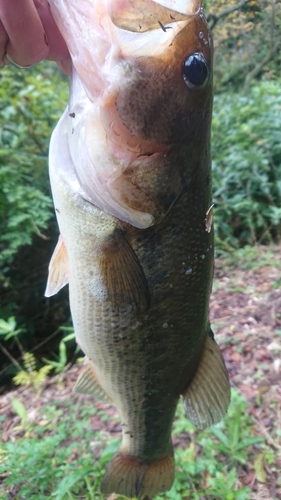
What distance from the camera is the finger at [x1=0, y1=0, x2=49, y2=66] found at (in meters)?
0.98

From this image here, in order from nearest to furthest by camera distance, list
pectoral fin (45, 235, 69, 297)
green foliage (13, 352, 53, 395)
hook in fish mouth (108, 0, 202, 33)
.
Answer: hook in fish mouth (108, 0, 202, 33), pectoral fin (45, 235, 69, 297), green foliage (13, 352, 53, 395)

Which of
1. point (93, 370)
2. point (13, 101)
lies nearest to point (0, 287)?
point (13, 101)

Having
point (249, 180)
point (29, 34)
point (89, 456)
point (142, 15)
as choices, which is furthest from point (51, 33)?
point (249, 180)

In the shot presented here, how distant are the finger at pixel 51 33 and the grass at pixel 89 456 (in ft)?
5.57

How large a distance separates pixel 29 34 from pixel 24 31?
0.01 metres

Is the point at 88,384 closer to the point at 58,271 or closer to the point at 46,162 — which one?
the point at 58,271

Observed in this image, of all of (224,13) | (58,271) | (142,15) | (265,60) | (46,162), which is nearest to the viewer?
(142,15)

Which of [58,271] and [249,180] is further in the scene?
[249,180]

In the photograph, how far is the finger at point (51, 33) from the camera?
3.48 feet

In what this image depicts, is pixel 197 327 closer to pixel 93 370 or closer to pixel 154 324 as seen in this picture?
pixel 154 324

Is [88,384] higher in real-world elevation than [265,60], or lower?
higher

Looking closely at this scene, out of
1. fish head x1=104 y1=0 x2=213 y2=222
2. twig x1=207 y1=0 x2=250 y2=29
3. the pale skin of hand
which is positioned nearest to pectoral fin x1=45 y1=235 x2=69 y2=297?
fish head x1=104 y1=0 x2=213 y2=222

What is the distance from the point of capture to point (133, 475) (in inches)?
68.7

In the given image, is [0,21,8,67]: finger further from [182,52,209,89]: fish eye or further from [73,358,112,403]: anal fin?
[73,358,112,403]: anal fin
